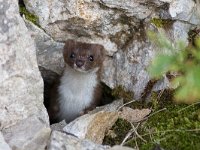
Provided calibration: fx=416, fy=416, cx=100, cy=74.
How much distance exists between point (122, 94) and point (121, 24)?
23.6 inches

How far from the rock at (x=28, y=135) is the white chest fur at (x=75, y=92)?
5.01ft

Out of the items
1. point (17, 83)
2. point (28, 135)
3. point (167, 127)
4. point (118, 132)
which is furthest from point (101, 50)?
point (28, 135)

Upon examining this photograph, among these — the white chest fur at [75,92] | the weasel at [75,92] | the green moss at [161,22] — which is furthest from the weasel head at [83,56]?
the green moss at [161,22]

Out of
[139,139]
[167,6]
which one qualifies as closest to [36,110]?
[139,139]

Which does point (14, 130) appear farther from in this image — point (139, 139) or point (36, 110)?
point (139, 139)

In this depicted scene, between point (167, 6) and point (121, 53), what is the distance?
641 mm

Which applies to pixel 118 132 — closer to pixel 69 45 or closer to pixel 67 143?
pixel 67 143

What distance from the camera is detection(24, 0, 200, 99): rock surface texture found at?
3100 mm

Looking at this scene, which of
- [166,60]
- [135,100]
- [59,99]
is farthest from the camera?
[59,99]

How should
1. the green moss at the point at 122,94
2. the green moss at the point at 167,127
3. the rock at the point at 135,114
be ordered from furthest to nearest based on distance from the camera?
the green moss at the point at 122,94 → the rock at the point at 135,114 → the green moss at the point at 167,127

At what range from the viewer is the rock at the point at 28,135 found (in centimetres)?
228

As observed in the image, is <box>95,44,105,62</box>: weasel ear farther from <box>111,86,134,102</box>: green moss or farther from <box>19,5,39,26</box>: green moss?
<box>19,5,39,26</box>: green moss

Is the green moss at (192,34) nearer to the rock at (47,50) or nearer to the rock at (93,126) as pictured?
the rock at (93,126)

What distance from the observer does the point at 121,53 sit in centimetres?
351
